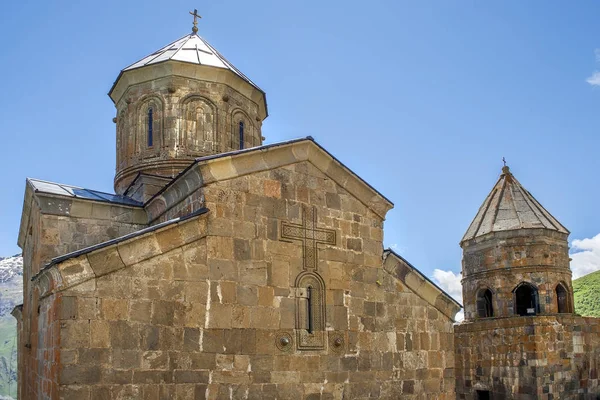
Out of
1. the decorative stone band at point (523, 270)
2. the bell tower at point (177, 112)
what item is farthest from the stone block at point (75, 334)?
the decorative stone band at point (523, 270)

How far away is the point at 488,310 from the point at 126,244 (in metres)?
12.2

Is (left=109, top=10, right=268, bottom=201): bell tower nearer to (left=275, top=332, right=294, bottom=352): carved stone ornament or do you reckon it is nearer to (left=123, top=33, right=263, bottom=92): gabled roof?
(left=123, top=33, right=263, bottom=92): gabled roof

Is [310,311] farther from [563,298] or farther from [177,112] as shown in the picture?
[563,298]

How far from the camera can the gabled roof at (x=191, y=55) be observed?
11.5 meters

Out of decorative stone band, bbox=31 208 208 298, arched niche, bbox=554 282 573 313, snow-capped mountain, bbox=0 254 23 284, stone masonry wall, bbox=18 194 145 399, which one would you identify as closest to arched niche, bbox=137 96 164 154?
stone masonry wall, bbox=18 194 145 399

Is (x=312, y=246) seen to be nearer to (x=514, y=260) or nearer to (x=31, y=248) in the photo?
(x=31, y=248)

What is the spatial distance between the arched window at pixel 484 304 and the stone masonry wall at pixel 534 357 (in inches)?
21.4

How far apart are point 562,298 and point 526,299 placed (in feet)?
3.37

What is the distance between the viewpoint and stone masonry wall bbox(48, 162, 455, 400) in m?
6.10

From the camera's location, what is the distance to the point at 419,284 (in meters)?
8.90

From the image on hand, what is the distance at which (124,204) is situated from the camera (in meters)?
9.35

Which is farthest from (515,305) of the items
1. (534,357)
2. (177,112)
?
(177,112)

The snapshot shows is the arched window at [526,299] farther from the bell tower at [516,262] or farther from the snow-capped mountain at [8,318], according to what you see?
the snow-capped mountain at [8,318]

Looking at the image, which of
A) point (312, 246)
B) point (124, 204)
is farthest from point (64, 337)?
point (124, 204)
